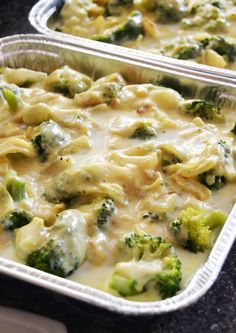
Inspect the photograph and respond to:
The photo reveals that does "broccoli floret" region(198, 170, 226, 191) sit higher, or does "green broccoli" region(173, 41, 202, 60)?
"green broccoli" region(173, 41, 202, 60)

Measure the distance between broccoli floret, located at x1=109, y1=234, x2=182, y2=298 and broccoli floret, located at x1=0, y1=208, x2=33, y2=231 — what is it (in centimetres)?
33

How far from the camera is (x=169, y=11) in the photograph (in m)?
3.20

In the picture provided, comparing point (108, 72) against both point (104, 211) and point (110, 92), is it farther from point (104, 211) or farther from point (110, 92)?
point (104, 211)

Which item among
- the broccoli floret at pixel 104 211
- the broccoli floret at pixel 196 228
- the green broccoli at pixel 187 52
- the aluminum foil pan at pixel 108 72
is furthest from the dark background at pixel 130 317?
the green broccoli at pixel 187 52

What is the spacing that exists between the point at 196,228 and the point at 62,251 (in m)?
0.43

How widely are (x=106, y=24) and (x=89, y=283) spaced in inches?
67.9

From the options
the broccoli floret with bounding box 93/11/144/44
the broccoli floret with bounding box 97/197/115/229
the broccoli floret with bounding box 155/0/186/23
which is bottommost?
the broccoli floret with bounding box 97/197/115/229

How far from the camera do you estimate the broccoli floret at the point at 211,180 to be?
7.02 ft

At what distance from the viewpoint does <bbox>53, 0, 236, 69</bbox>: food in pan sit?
9.68 ft

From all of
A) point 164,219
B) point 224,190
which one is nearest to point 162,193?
point 164,219

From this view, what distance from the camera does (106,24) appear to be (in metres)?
3.15

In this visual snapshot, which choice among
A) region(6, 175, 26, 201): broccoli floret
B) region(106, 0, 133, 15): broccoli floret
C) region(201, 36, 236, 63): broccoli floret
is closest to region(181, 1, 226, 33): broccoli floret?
region(201, 36, 236, 63): broccoli floret

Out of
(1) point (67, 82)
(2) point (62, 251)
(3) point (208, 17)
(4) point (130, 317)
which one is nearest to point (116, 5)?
(3) point (208, 17)

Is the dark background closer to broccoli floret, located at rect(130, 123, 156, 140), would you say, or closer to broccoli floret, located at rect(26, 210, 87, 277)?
broccoli floret, located at rect(26, 210, 87, 277)
